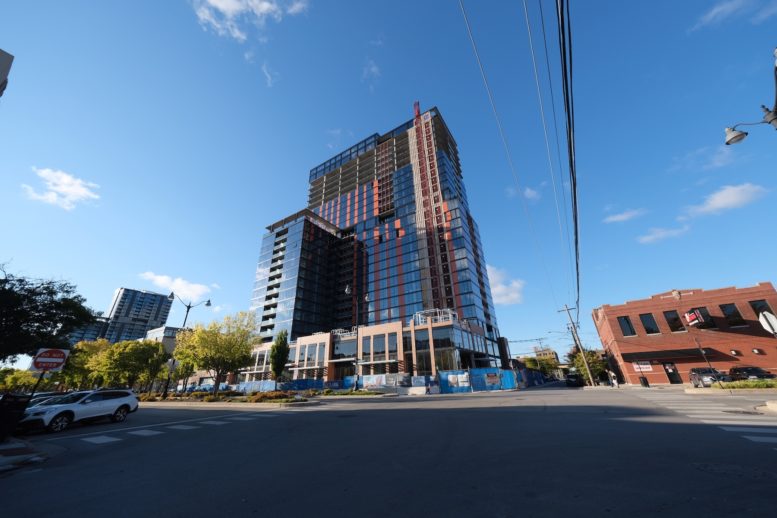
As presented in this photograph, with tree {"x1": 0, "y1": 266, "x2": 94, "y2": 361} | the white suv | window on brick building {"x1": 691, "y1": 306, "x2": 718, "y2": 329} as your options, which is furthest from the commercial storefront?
window on brick building {"x1": 691, "y1": 306, "x2": 718, "y2": 329}

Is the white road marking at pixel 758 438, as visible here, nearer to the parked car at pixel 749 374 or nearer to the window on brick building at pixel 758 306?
the parked car at pixel 749 374

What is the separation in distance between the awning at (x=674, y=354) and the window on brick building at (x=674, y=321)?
2.35 m

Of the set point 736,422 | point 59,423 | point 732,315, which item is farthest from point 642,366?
point 59,423

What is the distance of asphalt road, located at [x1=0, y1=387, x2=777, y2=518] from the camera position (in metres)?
3.86

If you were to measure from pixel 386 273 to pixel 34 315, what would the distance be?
6901cm

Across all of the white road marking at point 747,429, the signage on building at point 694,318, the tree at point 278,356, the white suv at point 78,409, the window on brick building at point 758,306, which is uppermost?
the window on brick building at point 758,306

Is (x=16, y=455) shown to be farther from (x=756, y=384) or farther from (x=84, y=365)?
(x=84, y=365)

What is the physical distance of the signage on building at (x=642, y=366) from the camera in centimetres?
3503

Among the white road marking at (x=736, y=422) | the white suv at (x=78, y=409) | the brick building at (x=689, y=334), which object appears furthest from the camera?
the brick building at (x=689, y=334)

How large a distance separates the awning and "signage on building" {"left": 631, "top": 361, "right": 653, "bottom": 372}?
557 millimetres

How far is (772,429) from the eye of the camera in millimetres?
7391

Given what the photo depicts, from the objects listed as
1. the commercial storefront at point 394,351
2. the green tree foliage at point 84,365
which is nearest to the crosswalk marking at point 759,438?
the commercial storefront at point 394,351

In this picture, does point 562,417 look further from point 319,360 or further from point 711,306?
point 319,360

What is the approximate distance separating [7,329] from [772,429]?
1375 inches
